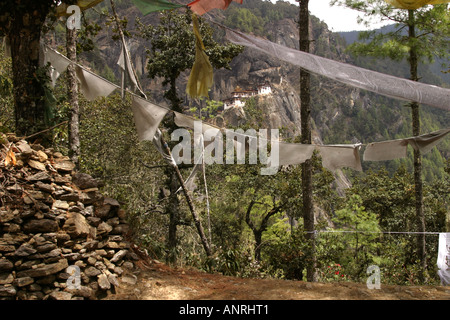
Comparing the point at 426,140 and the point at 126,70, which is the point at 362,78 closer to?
the point at 426,140

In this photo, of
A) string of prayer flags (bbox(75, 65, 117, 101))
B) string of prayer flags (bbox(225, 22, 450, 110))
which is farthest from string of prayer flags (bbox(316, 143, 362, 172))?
string of prayer flags (bbox(75, 65, 117, 101))

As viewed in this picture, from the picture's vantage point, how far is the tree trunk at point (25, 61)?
438cm

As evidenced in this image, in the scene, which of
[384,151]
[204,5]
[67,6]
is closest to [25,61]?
[67,6]

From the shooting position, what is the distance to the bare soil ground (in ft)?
11.8

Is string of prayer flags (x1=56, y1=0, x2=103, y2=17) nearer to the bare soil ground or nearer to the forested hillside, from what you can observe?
the forested hillside

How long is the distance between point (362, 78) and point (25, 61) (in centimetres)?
400

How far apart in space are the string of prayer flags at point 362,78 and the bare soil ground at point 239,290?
6.62ft

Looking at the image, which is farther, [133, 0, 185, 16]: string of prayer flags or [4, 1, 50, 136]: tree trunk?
[4, 1, 50, 136]: tree trunk

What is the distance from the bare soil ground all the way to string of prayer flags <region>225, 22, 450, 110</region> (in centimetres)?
202

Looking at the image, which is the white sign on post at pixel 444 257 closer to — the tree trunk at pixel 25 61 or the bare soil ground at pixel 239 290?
the bare soil ground at pixel 239 290

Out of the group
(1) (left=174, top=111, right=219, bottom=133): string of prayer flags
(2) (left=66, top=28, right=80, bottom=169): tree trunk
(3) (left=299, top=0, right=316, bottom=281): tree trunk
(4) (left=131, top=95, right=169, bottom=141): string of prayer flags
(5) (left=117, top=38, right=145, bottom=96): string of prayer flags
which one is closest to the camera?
(4) (left=131, top=95, right=169, bottom=141): string of prayer flags

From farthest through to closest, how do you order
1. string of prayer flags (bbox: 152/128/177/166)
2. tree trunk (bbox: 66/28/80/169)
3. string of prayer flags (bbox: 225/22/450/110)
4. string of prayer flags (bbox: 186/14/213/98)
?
tree trunk (bbox: 66/28/80/169) → string of prayer flags (bbox: 152/128/177/166) → string of prayer flags (bbox: 186/14/213/98) → string of prayer flags (bbox: 225/22/450/110)
